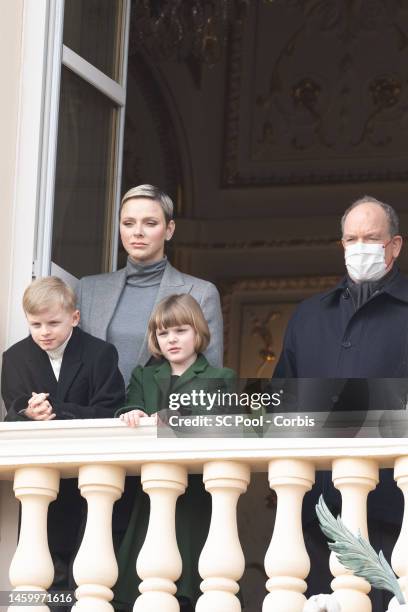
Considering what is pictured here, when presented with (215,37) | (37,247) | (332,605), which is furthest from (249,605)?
(332,605)

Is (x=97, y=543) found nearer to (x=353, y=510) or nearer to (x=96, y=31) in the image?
(x=353, y=510)

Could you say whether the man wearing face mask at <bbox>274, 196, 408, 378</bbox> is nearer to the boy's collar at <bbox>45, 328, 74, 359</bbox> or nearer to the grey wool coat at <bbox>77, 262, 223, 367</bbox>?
the grey wool coat at <bbox>77, 262, 223, 367</bbox>

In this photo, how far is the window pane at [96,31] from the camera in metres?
7.21

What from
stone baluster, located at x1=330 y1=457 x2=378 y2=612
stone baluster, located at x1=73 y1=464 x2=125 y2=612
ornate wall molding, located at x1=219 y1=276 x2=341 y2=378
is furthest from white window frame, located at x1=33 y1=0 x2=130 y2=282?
ornate wall molding, located at x1=219 y1=276 x2=341 y2=378

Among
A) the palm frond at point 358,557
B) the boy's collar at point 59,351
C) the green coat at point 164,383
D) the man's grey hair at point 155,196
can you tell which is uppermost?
the man's grey hair at point 155,196

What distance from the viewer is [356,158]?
13.0 metres

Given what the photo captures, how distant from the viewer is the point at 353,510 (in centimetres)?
578

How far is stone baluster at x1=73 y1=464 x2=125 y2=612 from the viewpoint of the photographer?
232 inches

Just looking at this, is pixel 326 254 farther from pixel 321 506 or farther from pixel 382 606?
pixel 321 506

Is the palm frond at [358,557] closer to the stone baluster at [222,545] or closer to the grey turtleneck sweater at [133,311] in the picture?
the stone baluster at [222,545]

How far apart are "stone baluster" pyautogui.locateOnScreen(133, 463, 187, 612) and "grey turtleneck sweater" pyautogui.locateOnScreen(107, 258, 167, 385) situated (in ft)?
2.23

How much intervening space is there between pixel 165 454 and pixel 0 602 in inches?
28.0

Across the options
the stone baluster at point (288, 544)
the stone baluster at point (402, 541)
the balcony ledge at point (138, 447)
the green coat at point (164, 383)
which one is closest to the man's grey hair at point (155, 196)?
the green coat at point (164, 383)

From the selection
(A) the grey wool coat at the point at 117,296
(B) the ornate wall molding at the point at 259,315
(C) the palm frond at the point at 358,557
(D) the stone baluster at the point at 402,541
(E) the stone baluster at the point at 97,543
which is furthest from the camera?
(B) the ornate wall molding at the point at 259,315
